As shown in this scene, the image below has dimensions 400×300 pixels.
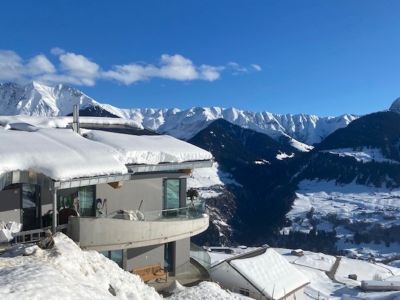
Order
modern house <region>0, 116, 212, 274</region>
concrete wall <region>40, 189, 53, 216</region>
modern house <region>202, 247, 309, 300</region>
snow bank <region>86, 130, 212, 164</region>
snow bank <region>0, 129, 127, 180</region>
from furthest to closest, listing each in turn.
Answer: modern house <region>202, 247, 309, 300</region>
snow bank <region>86, 130, 212, 164</region>
concrete wall <region>40, 189, 53, 216</region>
modern house <region>0, 116, 212, 274</region>
snow bank <region>0, 129, 127, 180</region>

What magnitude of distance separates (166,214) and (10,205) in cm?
618

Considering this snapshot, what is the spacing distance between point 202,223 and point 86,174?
8.52 meters

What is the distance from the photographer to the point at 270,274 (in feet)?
130

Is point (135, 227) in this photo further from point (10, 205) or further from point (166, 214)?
point (10, 205)

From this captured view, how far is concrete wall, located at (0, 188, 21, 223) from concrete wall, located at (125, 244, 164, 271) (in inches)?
216

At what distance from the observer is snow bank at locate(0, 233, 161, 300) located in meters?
9.77

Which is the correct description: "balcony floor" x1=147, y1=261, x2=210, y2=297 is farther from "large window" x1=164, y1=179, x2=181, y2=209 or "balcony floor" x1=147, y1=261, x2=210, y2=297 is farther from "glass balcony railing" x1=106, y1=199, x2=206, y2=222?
"large window" x1=164, y1=179, x2=181, y2=209

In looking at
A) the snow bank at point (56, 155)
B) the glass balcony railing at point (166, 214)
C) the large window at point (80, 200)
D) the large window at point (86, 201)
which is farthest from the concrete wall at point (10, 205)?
the glass balcony railing at point (166, 214)

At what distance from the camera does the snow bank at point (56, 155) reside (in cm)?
1425

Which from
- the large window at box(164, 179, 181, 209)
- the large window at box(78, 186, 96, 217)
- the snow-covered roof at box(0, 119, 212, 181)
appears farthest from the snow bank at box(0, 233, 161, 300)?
the large window at box(164, 179, 181, 209)

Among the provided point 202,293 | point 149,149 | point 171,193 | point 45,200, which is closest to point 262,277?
point 171,193

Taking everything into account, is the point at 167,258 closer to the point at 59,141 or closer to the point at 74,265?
the point at 59,141

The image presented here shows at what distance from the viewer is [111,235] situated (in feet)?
53.8

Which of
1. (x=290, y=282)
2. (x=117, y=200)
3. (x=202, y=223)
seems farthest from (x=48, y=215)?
(x=290, y=282)
